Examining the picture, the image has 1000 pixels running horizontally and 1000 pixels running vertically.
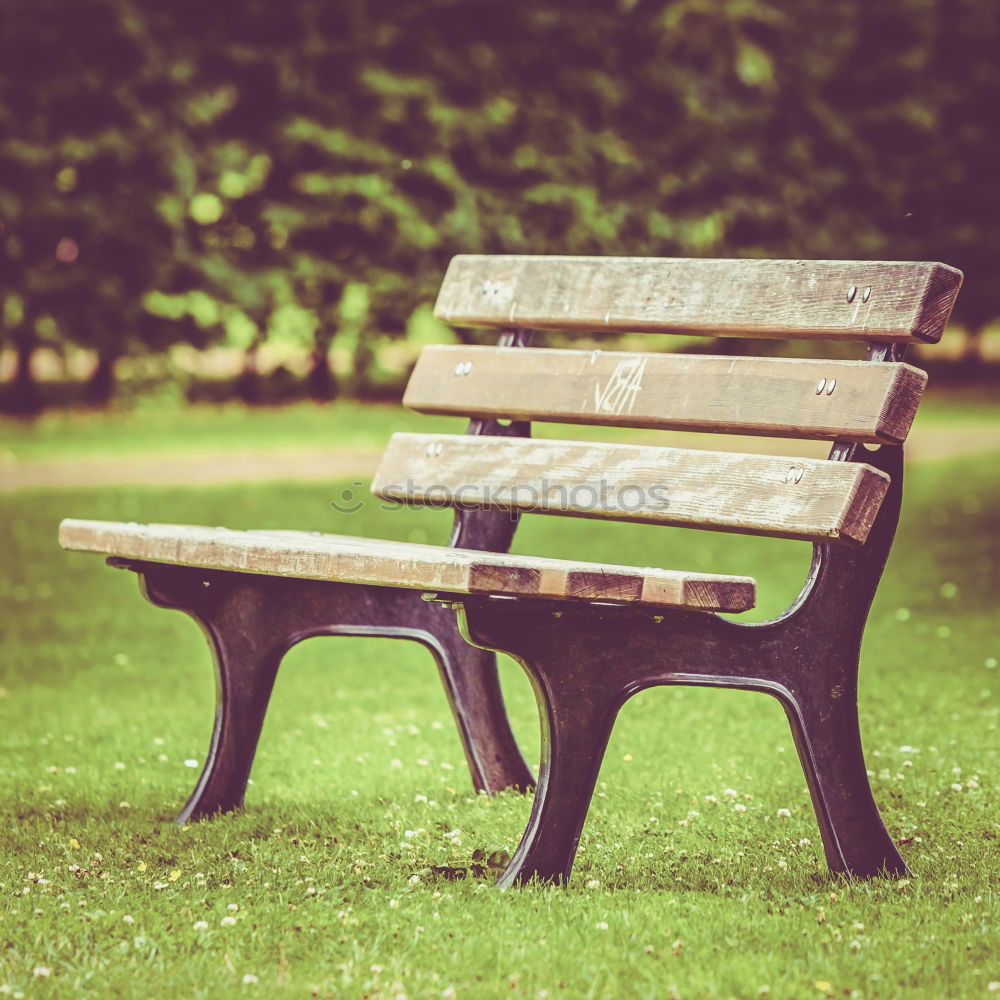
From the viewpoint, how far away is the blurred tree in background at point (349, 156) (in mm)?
16891

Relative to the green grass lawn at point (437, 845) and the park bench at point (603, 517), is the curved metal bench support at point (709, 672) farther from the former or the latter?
the green grass lawn at point (437, 845)

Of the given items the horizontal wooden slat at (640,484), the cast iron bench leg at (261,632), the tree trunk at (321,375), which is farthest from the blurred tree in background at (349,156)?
the cast iron bench leg at (261,632)

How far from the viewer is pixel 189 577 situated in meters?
4.01

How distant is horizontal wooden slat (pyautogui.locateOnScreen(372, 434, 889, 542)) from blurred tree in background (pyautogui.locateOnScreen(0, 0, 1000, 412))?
11.1 meters

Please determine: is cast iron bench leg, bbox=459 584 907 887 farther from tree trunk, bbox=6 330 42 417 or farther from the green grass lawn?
tree trunk, bbox=6 330 42 417

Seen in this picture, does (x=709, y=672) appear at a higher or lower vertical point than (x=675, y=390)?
lower

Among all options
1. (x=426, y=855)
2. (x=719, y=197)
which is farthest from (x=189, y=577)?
(x=719, y=197)

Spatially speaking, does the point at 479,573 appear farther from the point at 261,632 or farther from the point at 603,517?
the point at 261,632

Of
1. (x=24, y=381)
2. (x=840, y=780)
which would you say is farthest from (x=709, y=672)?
(x=24, y=381)

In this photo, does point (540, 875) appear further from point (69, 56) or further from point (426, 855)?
point (69, 56)

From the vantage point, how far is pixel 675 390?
3885 mm

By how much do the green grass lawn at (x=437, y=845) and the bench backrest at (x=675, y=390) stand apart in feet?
2.57

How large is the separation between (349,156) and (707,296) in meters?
15.3

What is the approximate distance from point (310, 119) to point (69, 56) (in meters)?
2.96
